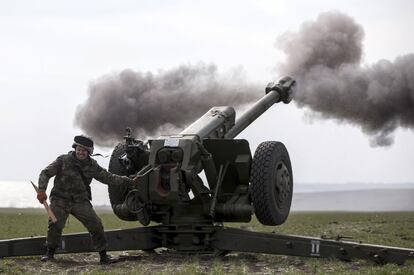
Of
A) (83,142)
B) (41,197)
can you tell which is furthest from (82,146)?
(41,197)

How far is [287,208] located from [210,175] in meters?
1.43

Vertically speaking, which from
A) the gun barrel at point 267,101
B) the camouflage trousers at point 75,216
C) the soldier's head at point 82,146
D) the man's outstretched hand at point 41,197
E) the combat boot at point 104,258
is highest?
the gun barrel at point 267,101

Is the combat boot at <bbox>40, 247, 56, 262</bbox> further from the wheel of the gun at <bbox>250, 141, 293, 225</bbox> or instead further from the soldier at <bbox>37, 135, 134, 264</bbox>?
the wheel of the gun at <bbox>250, 141, 293, 225</bbox>

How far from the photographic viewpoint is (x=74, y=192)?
11.2 meters

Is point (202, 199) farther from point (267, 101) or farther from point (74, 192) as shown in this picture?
point (267, 101)

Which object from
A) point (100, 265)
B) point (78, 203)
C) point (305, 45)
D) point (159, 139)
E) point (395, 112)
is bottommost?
point (100, 265)

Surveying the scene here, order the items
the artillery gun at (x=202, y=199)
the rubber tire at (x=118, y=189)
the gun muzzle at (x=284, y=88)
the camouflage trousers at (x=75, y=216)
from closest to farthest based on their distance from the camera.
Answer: the camouflage trousers at (x=75, y=216)
the artillery gun at (x=202, y=199)
the rubber tire at (x=118, y=189)
the gun muzzle at (x=284, y=88)

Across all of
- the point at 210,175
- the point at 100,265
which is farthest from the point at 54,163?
the point at 210,175

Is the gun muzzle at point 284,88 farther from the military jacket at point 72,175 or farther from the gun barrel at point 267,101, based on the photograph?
the military jacket at point 72,175

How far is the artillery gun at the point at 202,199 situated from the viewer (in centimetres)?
1152

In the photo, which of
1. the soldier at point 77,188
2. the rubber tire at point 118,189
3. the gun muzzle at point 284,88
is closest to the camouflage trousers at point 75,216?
the soldier at point 77,188

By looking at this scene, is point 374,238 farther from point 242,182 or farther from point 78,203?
point 78,203

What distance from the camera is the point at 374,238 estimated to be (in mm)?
16844

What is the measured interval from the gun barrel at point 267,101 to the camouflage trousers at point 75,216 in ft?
10.0
